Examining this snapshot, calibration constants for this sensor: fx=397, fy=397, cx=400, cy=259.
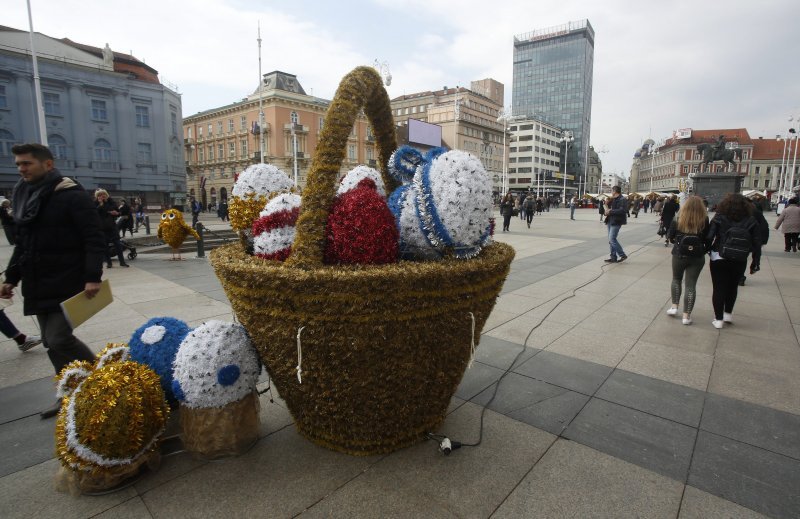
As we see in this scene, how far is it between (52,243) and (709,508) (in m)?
4.35

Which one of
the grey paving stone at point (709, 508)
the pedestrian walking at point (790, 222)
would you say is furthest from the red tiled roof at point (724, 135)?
the grey paving stone at point (709, 508)

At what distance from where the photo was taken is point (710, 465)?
2.31 meters

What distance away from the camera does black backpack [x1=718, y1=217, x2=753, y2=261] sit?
464 centimetres

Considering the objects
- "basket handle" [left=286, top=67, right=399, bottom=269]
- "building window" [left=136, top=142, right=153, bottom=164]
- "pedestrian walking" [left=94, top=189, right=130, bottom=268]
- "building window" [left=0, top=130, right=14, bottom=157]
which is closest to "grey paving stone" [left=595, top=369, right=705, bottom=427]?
"basket handle" [left=286, top=67, right=399, bottom=269]

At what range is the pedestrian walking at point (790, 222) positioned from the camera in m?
11.2

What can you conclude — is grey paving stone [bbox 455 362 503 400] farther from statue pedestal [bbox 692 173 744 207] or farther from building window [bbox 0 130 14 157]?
building window [bbox 0 130 14 157]

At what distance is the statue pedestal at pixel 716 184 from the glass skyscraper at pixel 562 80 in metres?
81.5

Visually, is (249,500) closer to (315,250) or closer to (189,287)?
(315,250)

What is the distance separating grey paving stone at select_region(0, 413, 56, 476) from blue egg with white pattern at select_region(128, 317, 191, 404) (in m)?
0.74

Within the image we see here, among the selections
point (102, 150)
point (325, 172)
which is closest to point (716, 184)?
point (325, 172)

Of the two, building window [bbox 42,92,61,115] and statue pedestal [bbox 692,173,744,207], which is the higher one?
building window [bbox 42,92,61,115]

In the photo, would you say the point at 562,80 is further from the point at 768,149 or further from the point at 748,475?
the point at 748,475

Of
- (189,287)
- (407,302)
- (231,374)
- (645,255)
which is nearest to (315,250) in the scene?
(407,302)

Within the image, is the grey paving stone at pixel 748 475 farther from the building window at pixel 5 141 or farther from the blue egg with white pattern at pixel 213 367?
the building window at pixel 5 141
